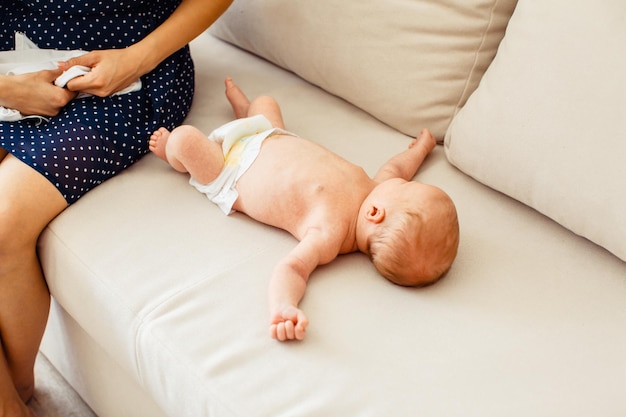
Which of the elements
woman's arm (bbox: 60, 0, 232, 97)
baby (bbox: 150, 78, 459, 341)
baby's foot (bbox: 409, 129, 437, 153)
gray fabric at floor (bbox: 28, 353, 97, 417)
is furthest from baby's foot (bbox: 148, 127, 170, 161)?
gray fabric at floor (bbox: 28, 353, 97, 417)

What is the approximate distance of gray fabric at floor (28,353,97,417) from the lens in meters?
1.50

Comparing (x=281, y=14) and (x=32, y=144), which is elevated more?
(x=281, y=14)

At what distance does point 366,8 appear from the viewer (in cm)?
143

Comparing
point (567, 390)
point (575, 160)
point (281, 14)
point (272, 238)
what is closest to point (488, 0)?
point (575, 160)

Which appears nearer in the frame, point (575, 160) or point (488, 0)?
point (575, 160)

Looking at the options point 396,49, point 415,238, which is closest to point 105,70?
point 396,49

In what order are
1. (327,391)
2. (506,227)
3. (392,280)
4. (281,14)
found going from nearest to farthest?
(327,391)
(392,280)
(506,227)
(281,14)

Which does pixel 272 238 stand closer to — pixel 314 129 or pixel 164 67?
pixel 314 129

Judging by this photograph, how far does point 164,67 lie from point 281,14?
0.97ft

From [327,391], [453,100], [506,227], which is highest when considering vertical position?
[453,100]

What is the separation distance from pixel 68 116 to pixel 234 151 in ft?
1.05

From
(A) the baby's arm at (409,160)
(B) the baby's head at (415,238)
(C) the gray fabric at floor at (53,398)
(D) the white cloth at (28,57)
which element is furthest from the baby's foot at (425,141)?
(C) the gray fabric at floor at (53,398)

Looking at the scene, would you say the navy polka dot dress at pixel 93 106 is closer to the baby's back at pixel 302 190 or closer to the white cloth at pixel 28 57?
the white cloth at pixel 28 57

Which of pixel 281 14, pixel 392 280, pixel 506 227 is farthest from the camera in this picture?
pixel 281 14
